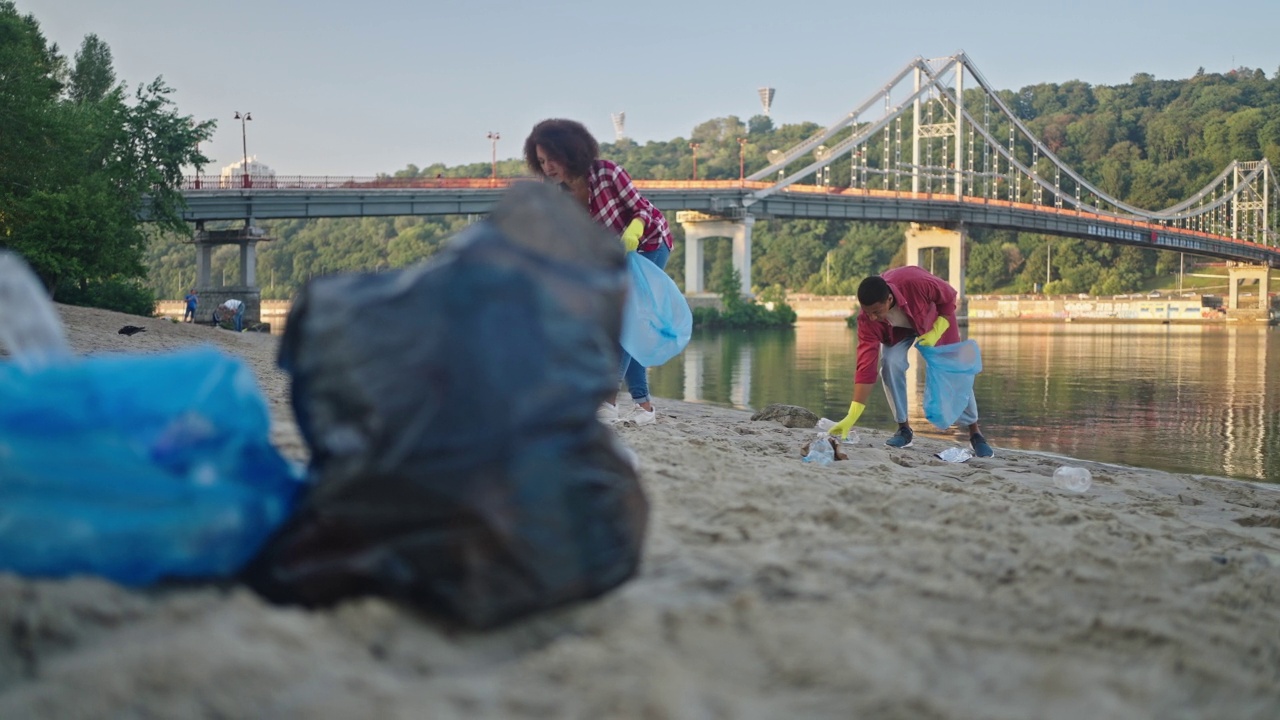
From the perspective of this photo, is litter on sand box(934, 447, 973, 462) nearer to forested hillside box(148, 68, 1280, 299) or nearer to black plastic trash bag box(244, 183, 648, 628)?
black plastic trash bag box(244, 183, 648, 628)

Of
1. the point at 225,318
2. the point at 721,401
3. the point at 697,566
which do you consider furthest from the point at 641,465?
the point at 225,318

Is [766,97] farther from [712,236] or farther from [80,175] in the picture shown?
[80,175]

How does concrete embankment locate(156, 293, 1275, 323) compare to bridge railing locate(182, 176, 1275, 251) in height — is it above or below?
below

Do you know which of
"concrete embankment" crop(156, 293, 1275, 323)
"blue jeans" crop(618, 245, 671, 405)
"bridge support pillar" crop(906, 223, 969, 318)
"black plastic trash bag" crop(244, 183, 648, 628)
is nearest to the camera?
"black plastic trash bag" crop(244, 183, 648, 628)

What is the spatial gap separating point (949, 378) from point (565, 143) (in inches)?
116

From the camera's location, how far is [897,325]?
255 inches

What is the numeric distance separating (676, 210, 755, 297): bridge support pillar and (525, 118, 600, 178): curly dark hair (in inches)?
1865

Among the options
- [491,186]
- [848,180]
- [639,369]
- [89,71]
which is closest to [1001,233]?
[848,180]

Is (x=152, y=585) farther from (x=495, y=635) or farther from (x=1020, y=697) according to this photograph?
(x=1020, y=697)

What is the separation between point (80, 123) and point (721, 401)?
17157 mm

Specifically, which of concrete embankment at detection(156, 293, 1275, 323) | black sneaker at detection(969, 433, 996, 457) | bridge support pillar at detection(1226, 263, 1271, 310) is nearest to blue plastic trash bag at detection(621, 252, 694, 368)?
black sneaker at detection(969, 433, 996, 457)

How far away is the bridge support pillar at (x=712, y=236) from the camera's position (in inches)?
2074

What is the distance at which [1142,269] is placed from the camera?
275ft

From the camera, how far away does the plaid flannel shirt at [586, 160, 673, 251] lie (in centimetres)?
527
